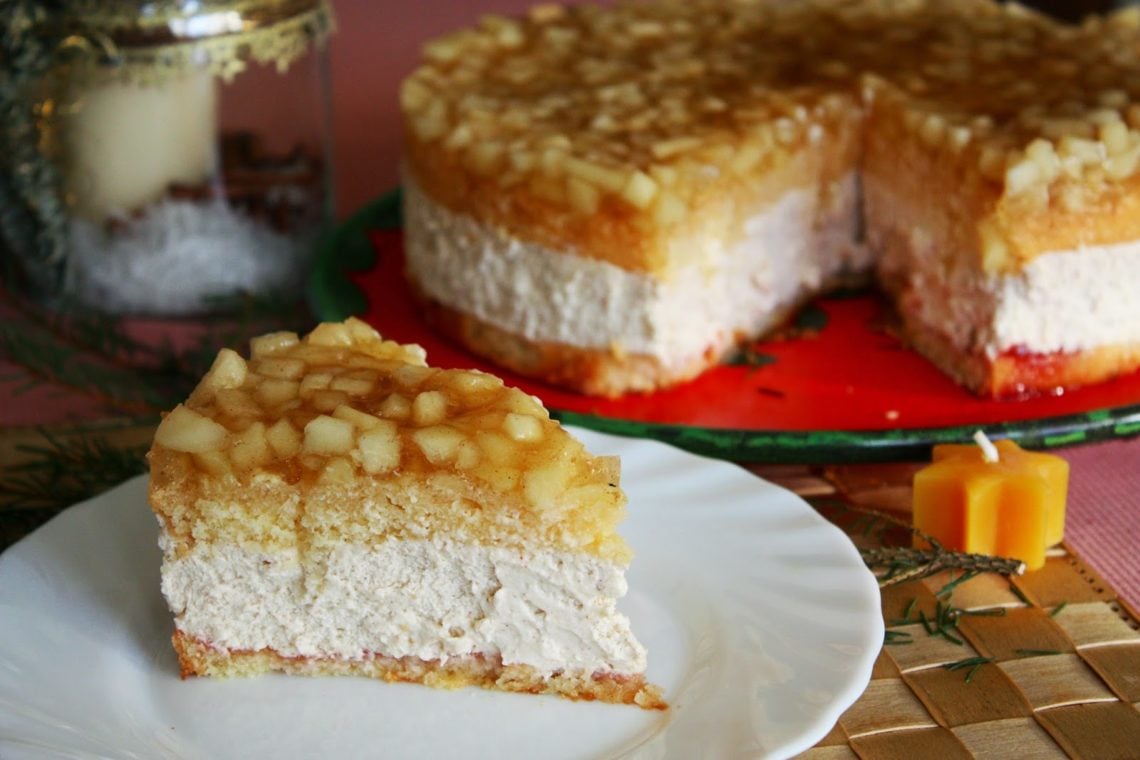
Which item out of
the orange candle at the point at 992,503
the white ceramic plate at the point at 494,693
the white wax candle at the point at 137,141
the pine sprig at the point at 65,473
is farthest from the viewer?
the white wax candle at the point at 137,141

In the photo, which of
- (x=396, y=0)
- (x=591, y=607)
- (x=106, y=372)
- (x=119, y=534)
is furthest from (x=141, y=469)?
(x=396, y=0)

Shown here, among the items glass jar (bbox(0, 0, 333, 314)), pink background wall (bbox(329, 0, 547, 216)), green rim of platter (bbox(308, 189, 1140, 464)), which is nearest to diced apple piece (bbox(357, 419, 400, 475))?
green rim of platter (bbox(308, 189, 1140, 464))

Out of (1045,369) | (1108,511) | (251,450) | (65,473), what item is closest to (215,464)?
(251,450)

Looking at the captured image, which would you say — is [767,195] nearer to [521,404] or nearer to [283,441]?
[521,404]

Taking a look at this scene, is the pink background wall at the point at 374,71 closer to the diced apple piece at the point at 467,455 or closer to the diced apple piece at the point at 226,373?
the diced apple piece at the point at 226,373

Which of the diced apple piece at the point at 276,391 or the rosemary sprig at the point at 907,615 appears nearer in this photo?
the diced apple piece at the point at 276,391

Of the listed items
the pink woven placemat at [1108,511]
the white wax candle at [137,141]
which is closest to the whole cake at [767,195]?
the pink woven placemat at [1108,511]
